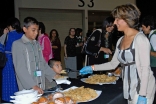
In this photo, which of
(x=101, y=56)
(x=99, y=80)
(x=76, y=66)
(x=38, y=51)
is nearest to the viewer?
(x=38, y=51)

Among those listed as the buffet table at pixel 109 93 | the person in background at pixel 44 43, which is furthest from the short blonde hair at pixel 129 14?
the person in background at pixel 44 43

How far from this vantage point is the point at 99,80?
2.21 meters

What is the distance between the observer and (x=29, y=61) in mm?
1860

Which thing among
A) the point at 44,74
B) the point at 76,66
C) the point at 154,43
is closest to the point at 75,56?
the point at 76,66

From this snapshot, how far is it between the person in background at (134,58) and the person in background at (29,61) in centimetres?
68

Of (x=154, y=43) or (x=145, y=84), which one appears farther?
(x=154, y=43)

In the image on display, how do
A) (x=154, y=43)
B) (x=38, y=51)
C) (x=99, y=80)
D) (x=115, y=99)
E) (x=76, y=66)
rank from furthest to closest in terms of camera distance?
(x=76, y=66), (x=154, y=43), (x=99, y=80), (x=38, y=51), (x=115, y=99)

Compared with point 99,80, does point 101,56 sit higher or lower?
higher

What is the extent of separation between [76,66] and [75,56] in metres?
0.27

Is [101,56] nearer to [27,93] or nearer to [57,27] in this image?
[27,93]

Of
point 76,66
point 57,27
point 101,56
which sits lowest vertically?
point 76,66

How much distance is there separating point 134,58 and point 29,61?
0.83 metres

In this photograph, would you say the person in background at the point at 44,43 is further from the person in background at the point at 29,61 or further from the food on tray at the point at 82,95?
the food on tray at the point at 82,95

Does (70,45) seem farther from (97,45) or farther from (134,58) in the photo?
(134,58)
